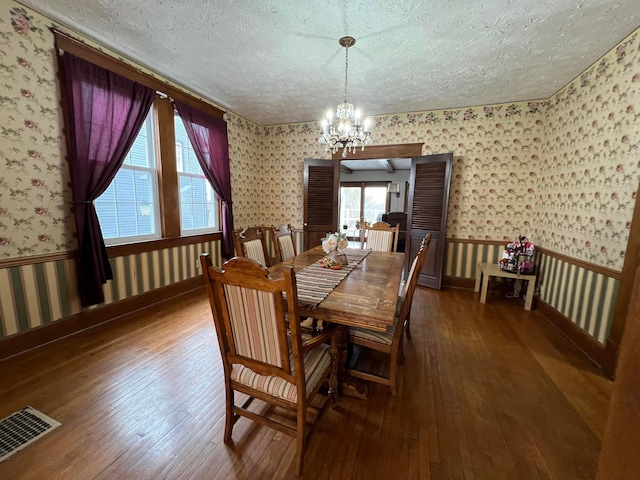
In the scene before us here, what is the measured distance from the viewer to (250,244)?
232 cm

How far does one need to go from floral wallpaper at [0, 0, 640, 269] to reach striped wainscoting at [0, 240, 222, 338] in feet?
0.61

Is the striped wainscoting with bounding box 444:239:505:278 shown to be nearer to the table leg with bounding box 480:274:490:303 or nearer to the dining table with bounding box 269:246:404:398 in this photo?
the table leg with bounding box 480:274:490:303

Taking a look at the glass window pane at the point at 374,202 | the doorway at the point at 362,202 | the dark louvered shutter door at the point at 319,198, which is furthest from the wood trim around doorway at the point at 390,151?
the glass window pane at the point at 374,202

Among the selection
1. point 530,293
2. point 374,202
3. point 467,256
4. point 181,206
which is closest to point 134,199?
point 181,206

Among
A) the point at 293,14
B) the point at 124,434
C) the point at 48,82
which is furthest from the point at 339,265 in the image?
the point at 48,82

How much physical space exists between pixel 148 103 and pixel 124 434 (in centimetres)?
294

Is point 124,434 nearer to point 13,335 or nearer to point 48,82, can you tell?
point 13,335

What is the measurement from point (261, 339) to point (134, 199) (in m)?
2.65

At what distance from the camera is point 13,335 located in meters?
2.06

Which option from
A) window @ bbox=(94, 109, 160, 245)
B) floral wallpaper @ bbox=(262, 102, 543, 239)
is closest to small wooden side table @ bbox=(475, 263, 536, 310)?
floral wallpaper @ bbox=(262, 102, 543, 239)

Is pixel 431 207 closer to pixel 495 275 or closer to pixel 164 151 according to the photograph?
pixel 495 275

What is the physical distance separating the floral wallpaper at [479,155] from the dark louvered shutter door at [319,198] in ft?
1.10

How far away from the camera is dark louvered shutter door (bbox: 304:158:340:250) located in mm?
4402

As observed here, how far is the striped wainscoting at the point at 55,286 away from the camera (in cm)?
204
